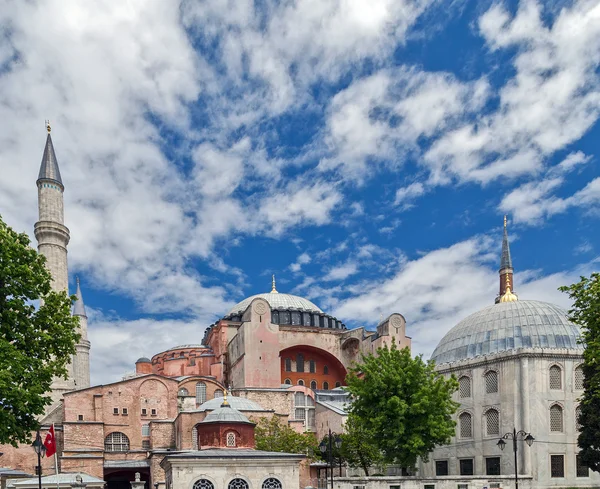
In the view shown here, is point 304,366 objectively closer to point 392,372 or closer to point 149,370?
point 149,370

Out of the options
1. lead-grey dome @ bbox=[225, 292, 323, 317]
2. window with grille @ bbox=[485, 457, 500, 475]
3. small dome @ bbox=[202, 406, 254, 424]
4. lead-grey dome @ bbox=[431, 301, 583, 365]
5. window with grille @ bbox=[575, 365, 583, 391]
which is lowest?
window with grille @ bbox=[485, 457, 500, 475]

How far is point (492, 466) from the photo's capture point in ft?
109

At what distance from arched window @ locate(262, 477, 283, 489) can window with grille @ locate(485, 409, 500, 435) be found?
17412mm

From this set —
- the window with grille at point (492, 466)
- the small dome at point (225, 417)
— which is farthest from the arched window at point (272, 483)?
the window with grille at point (492, 466)

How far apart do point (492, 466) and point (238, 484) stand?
742 inches

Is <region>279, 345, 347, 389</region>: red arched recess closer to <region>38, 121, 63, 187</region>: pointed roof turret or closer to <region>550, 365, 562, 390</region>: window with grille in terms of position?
<region>550, 365, 562, 390</region>: window with grille

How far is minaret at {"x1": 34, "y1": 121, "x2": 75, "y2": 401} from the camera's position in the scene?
4466 centimetres

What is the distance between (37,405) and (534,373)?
87.9ft

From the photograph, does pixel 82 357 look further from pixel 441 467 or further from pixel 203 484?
pixel 203 484

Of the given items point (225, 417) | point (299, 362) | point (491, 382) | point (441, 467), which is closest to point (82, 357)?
point (299, 362)

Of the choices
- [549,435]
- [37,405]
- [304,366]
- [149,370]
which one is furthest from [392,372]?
[149,370]

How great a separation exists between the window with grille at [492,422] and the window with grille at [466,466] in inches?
93.4

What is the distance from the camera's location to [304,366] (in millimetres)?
49656

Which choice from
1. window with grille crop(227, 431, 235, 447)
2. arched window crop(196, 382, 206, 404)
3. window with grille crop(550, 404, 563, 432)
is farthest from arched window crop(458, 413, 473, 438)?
arched window crop(196, 382, 206, 404)
